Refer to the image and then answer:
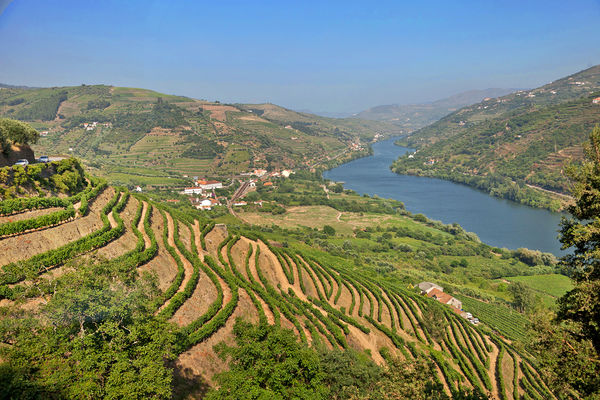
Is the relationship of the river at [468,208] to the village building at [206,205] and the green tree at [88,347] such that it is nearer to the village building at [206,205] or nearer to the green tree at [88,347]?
the village building at [206,205]

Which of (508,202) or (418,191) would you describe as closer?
(508,202)

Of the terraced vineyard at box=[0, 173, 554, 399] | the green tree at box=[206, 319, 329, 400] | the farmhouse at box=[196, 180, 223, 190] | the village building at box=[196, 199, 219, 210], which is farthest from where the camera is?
the farmhouse at box=[196, 180, 223, 190]

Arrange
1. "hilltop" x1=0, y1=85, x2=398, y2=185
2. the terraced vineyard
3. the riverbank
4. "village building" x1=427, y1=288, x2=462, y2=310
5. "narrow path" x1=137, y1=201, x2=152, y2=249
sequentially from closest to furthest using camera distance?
1. the terraced vineyard
2. "narrow path" x1=137, y1=201, x2=152, y2=249
3. "village building" x1=427, y1=288, x2=462, y2=310
4. the riverbank
5. "hilltop" x1=0, y1=85, x2=398, y2=185

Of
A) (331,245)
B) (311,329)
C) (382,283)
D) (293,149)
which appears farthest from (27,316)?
(293,149)

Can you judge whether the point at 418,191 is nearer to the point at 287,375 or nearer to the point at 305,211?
the point at 305,211

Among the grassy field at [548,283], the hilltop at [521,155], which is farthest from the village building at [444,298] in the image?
the hilltop at [521,155]

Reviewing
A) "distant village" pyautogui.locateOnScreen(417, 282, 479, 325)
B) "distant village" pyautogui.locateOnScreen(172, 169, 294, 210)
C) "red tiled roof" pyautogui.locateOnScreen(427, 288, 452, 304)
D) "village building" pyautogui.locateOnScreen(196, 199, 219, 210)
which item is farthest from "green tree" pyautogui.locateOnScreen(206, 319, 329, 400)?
"distant village" pyautogui.locateOnScreen(172, 169, 294, 210)

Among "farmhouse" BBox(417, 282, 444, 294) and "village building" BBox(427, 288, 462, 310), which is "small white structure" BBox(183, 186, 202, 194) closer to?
"farmhouse" BBox(417, 282, 444, 294)
